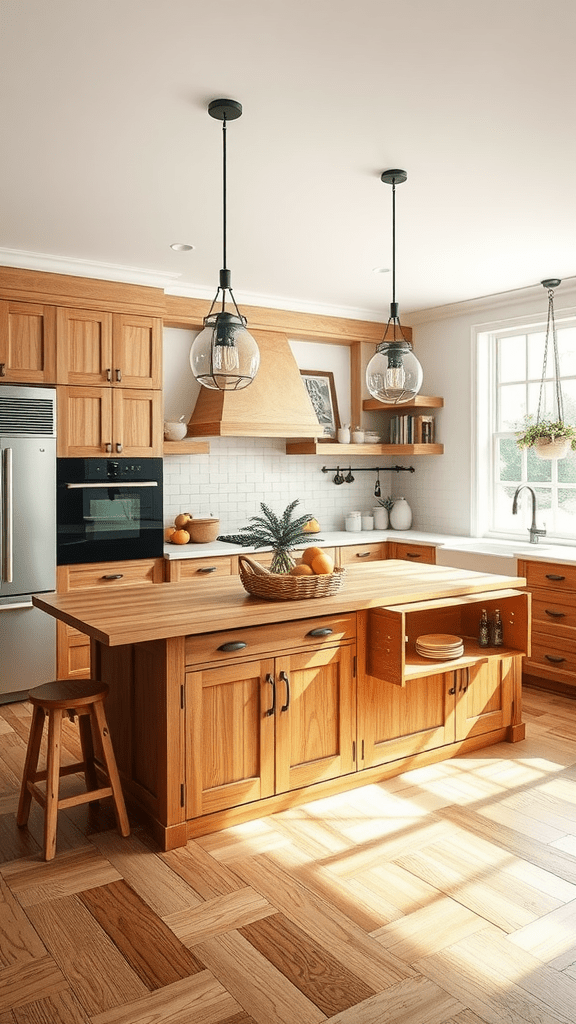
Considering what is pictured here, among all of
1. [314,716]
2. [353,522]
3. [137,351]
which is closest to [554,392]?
[353,522]

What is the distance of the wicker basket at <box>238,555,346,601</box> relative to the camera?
11.3 feet

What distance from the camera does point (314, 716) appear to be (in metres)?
3.47

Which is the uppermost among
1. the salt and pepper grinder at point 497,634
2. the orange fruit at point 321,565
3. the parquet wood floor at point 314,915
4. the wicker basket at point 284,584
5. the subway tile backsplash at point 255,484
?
the subway tile backsplash at point 255,484

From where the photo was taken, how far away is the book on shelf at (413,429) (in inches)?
268

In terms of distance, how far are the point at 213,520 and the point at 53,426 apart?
4.66ft

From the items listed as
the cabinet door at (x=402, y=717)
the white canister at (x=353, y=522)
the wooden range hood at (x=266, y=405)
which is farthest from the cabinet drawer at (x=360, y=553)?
the cabinet door at (x=402, y=717)

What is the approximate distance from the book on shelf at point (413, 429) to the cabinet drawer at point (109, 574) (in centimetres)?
250

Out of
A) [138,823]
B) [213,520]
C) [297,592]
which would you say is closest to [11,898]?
[138,823]

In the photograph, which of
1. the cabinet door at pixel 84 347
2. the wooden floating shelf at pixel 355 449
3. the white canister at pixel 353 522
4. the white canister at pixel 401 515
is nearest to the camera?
the cabinet door at pixel 84 347

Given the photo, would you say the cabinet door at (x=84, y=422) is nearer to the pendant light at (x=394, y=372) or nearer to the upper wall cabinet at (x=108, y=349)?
the upper wall cabinet at (x=108, y=349)

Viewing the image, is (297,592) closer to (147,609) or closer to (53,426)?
(147,609)

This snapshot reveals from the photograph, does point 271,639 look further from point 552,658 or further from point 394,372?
point 552,658

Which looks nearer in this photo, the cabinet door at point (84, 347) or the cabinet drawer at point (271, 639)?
the cabinet drawer at point (271, 639)

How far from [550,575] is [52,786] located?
11.5 ft
